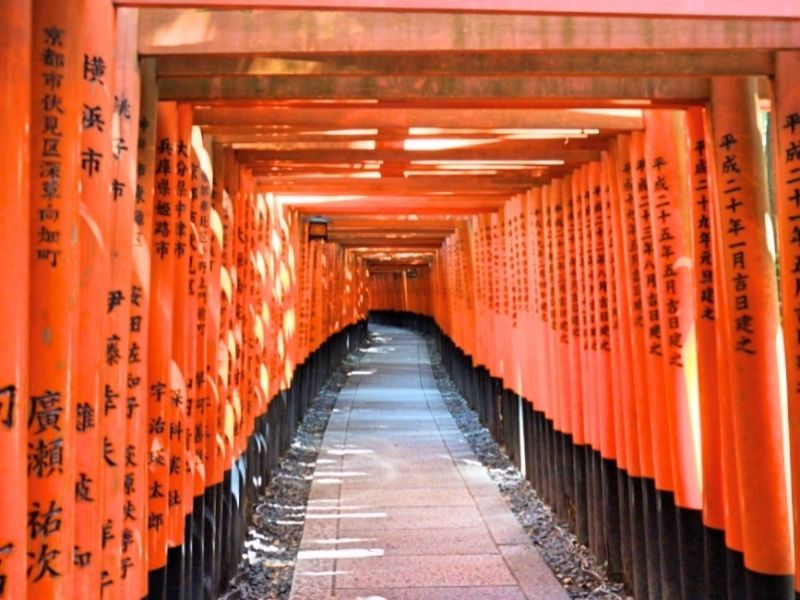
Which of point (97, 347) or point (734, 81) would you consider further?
point (734, 81)

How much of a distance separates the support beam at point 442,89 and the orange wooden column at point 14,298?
1766 mm

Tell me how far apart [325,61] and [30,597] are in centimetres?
231

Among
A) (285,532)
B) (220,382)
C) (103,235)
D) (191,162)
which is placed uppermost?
(191,162)

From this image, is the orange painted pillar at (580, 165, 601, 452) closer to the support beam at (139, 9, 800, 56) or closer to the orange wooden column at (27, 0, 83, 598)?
the support beam at (139, 9, 800, 56)

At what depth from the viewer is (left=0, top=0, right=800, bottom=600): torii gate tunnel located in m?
2.22

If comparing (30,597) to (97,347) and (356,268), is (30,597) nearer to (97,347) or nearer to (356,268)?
(97,347)

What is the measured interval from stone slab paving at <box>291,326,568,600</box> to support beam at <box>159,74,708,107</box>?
327 cm

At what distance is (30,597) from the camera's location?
2.11 meters

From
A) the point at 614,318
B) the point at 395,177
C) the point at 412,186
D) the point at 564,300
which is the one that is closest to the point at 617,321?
the point at 614,318

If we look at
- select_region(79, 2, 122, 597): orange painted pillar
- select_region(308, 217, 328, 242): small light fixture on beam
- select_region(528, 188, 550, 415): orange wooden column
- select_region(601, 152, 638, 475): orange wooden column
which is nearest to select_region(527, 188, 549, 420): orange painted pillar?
select_region(528, 188, 550, 415): orange wooden column

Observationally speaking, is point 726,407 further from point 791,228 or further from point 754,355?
point 791,228

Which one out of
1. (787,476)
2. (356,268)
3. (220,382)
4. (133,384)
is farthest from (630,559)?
(356,268)

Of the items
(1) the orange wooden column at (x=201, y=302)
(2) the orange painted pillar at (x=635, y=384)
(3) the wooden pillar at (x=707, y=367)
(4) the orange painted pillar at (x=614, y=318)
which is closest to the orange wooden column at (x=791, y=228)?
(3) the wooden pillar at (x=707, y=367)

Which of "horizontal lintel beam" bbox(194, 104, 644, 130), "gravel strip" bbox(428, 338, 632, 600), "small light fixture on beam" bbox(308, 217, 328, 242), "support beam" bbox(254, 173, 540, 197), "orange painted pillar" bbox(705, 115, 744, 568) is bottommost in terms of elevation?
"gravel strip" bbox(428, 338, 632, 600)
